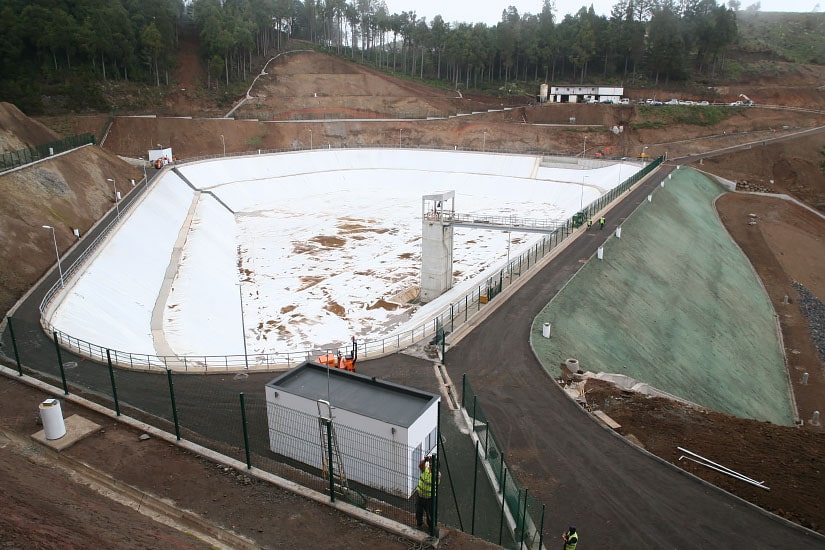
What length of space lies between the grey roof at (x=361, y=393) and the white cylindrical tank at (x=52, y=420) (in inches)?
201

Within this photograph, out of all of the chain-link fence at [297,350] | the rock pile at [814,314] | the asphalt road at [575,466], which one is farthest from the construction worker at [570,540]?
the rock pile at [814,314]

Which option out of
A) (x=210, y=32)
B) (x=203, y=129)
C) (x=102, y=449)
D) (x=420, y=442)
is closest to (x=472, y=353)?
(x=420, y=442)

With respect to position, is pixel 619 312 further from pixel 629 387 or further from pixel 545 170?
pixel 545 170

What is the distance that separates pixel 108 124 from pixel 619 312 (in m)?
75.2

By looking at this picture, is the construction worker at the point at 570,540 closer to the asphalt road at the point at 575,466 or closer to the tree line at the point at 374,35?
the asphalt road at the point at 575,466

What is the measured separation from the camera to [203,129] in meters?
84.6

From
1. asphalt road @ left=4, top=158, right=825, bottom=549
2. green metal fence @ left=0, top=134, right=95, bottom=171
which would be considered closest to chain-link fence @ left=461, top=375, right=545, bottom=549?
asphalt road @ left=4, top=158, right=825, bottom=549

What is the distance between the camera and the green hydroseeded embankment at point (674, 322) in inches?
1091

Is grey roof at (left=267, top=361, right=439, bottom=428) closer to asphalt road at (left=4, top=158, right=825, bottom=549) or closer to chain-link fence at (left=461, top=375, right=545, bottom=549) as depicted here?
chain-link fence at (left=461, top=375, right=545, bottom=549)

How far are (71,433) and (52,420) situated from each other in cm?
74

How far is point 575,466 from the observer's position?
1664 centimetres

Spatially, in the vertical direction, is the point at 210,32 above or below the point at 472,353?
above

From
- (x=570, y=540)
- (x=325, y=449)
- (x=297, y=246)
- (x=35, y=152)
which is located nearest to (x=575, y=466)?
(x=570, y=540)

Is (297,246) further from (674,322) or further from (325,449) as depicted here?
(325,449)
